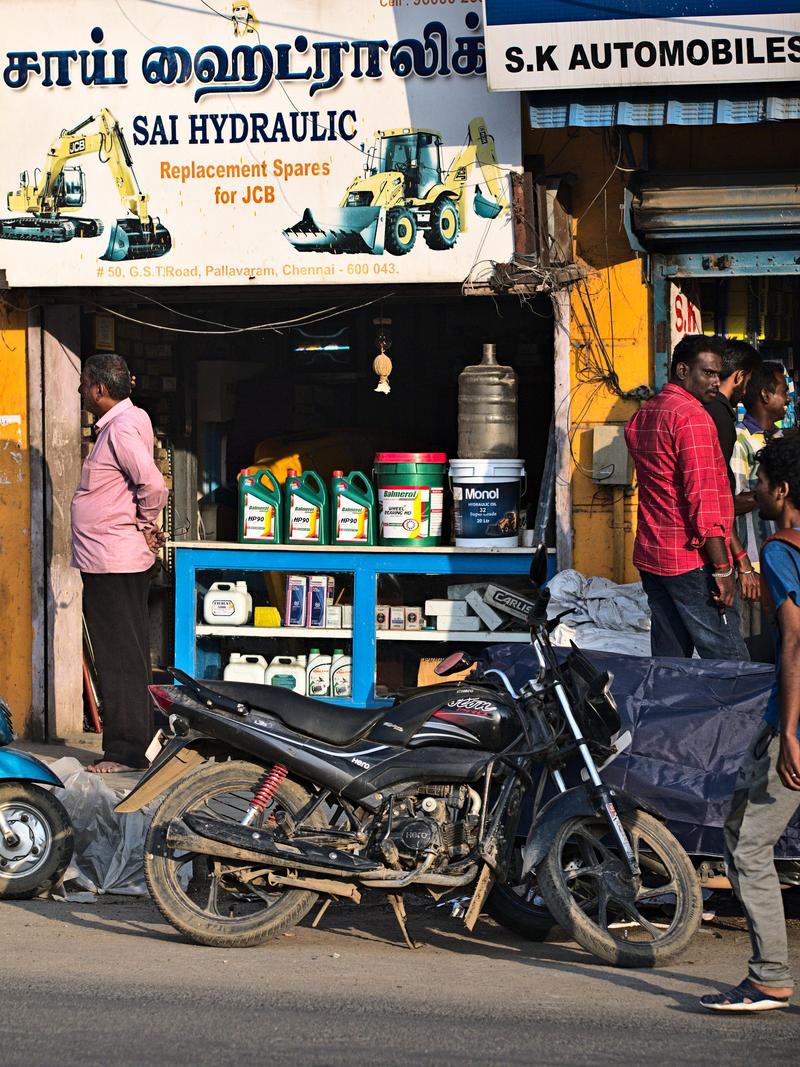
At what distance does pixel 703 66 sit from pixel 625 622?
2.88 meters

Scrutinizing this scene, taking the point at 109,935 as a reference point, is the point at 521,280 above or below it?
above

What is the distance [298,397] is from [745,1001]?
6.83 metres

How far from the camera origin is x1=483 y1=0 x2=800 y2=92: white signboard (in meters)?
7.21

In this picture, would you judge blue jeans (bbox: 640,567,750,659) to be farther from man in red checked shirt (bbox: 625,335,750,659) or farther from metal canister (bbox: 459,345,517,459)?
metal canister (bbox: 459,345,517,459)

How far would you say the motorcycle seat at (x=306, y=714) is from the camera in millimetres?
5137

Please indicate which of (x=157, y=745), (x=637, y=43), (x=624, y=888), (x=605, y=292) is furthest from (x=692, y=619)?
(x=637, y=43)

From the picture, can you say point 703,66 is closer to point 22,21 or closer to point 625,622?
point 625,622

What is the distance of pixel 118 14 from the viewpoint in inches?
329

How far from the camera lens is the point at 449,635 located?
340 inches

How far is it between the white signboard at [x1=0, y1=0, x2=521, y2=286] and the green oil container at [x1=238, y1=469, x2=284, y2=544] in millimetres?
1335

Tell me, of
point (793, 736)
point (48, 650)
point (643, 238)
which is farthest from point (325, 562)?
point (793, 736)

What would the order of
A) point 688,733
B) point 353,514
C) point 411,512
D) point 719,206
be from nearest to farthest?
1. point 688,733
2. point 719,206
3. point 411,512
4. point 353,514

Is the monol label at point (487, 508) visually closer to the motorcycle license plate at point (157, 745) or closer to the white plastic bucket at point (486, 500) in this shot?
the white plastic bucket at point (486, 500)

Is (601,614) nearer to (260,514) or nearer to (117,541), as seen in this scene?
(260,514)
